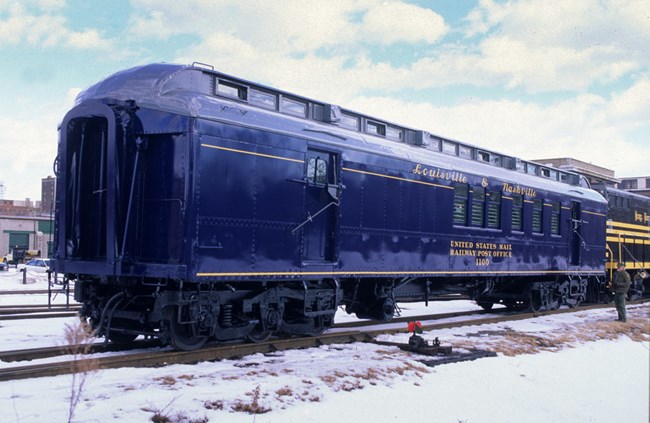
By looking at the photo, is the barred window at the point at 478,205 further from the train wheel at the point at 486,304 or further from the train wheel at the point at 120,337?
the train wheel at the point at 120,337

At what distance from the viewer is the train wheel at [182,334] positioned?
8.78 meters

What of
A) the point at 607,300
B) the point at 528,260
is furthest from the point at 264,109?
the point at 607,300

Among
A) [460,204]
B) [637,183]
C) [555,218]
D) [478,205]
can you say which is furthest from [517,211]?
[637,183]

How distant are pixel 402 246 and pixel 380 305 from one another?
50.5 inches

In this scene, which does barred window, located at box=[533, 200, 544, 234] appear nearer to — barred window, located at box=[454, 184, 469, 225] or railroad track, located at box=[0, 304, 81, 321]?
barred window, located at box=[454, 184, 469, 225]

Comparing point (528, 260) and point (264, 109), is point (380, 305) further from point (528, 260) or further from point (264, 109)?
point (528, 260)

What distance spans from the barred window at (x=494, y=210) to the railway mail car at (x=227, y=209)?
2674 millimetres

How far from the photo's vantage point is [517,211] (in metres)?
16.0

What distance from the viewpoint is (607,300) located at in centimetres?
2159

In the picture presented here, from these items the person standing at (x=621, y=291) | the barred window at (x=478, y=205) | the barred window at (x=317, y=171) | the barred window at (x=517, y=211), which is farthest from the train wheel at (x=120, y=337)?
the person standing at (x=621, y=291)

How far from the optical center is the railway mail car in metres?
8.74

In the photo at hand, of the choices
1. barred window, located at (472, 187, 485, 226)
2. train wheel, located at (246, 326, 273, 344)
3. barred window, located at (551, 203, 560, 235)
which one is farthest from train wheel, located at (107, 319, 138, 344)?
barred window, located at (551, 203, 560, 235)

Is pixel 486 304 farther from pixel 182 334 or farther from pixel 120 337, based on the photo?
pixel 120 337

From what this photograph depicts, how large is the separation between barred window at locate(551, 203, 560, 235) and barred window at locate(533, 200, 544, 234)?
646 mm
